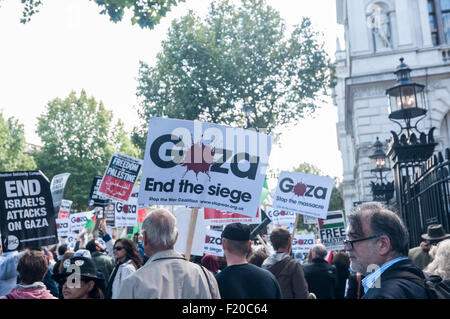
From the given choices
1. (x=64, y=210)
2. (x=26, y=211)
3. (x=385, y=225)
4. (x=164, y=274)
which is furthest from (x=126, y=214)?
(x=385, y=225)

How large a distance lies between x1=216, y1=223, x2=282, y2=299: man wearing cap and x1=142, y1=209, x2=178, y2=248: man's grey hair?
3.19ft

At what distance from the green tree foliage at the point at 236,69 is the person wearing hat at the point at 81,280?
23.5 m

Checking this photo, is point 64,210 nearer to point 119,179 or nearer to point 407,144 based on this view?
point 119,179

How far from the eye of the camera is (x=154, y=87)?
2967 cm

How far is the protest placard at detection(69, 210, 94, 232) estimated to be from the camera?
16328 mm

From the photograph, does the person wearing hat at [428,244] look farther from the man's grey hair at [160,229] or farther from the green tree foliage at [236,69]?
the green tree foliage at [236,69]

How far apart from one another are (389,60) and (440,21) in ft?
11.2

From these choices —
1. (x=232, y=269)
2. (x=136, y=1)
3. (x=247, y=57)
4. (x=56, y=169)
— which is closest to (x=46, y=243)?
(x=232, y=269)

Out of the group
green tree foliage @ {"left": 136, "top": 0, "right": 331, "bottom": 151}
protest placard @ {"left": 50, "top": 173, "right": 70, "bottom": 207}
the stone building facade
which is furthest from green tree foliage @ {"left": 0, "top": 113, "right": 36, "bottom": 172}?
protest placard @ {"left": 50, "top": 173, "right": 70, "bottom": 207}

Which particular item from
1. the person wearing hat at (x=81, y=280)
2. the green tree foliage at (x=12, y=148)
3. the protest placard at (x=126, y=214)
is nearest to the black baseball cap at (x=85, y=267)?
the person wearing hat at (x=81, y=280)

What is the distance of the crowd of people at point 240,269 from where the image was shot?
2820 millimetres
